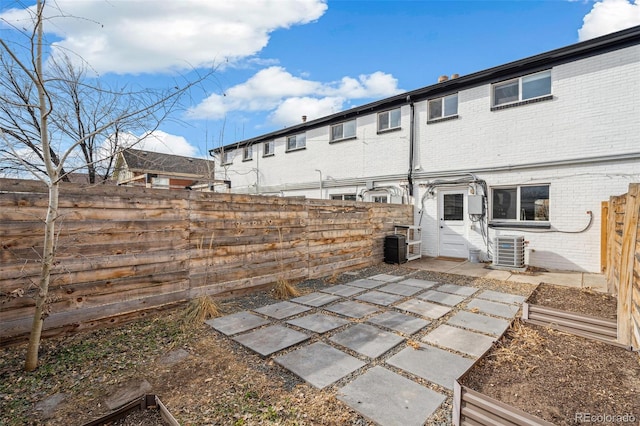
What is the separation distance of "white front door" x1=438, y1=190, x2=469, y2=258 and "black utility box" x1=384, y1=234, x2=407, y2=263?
1.72m

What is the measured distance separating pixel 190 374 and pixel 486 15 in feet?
32.8

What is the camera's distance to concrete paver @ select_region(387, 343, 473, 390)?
251 cm

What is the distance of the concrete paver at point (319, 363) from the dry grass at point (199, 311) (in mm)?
1490

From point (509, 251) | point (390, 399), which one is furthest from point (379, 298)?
point (509, 251)

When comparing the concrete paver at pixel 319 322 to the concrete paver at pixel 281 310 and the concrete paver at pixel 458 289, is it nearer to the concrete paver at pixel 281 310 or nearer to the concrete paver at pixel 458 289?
the concrete paver at pixel 281 310

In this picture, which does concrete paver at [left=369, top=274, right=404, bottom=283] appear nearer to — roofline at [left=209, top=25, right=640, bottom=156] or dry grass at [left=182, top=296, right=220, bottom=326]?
dry grass at [left=182, top=296, right=220, bottom=326]

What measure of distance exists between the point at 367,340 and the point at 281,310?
1.48m

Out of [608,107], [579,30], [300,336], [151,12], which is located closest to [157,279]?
[300,336]

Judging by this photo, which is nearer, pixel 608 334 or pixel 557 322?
pixel 608 334

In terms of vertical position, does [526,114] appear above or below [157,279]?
above

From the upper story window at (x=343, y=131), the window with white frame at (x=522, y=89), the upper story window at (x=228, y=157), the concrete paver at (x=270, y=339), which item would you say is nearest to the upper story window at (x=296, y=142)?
the upper story window at (x=343, y=131)

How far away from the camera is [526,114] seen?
295 inches

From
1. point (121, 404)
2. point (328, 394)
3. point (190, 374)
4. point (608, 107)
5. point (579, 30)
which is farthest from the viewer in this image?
point (579, 30)

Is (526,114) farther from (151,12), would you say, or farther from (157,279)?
(157,279)
